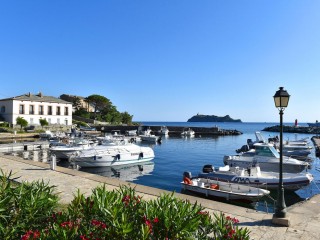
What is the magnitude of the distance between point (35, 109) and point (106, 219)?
7222cm

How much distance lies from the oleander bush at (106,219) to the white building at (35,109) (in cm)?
6830

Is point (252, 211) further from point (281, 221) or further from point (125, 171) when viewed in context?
point (125, 171)

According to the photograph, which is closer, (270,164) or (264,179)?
(264,179)

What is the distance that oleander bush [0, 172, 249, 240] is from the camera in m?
3.98

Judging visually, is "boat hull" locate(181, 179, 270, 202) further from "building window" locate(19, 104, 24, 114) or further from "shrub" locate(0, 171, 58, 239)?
"building window" locate(19, 104, 24, 114)

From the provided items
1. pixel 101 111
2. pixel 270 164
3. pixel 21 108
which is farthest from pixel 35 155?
pixel 101 111

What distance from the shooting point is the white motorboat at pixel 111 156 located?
82.5 feet

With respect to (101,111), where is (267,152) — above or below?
below

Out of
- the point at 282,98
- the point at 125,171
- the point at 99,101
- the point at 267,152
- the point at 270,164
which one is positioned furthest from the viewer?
the point at 99,101

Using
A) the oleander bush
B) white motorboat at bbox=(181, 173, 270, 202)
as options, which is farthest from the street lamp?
white motorboat at bbox=(181, 173, 270, 202)

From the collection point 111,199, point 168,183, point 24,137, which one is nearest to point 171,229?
point 111,199

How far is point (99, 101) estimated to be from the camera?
104 metres

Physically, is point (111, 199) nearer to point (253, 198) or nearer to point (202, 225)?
point (202, 225)

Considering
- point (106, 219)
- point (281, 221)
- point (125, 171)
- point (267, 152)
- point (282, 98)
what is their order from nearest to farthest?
point (106, 219), point (281, 221), point (282, 98), point (267, 152), point (125, 171)
